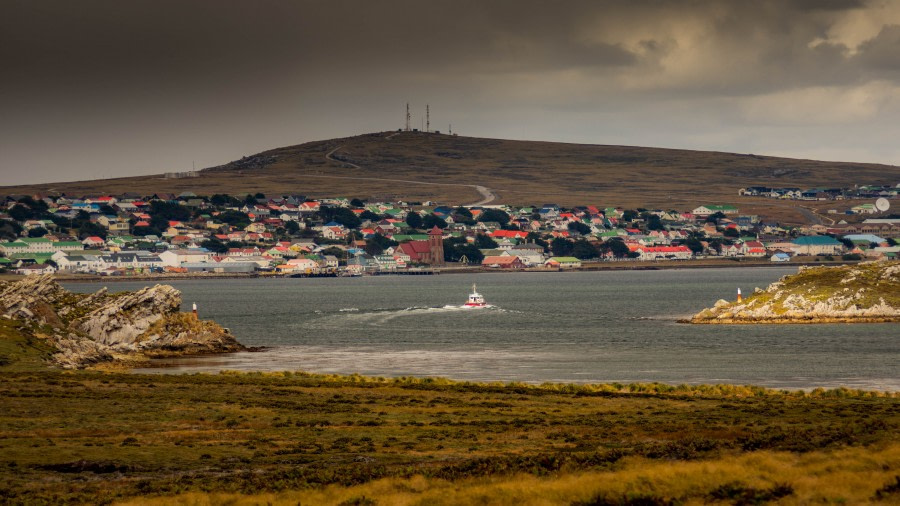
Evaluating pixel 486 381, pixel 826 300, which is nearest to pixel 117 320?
→ pixel 486 381

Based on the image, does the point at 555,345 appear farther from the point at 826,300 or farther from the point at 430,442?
the point at 430,442

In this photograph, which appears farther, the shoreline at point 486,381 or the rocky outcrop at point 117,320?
the rocky outcrop at point 117,320

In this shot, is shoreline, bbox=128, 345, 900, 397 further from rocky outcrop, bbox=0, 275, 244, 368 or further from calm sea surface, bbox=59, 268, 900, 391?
rocky outcrop, bbox=0, 275, 244, 368

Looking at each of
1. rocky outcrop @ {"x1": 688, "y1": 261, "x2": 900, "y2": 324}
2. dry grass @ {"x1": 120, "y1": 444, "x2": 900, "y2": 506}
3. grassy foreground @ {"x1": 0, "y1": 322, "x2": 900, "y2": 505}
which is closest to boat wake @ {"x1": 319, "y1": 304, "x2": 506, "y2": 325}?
rocky outcrop @ {"x1": 688, "y1": 261, "x2": 900, "y2": 324}

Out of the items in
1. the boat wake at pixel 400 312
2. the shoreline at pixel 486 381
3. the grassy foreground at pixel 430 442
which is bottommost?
the boat wake at pixel 400 312

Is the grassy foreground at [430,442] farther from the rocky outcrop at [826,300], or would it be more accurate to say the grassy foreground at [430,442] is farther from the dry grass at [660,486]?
the rocky outcrop at [826,300]

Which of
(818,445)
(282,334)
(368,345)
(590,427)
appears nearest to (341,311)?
(282,334)

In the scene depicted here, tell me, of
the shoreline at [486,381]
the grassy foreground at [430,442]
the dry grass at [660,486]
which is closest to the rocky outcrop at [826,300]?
the shoreline at [486,381]
